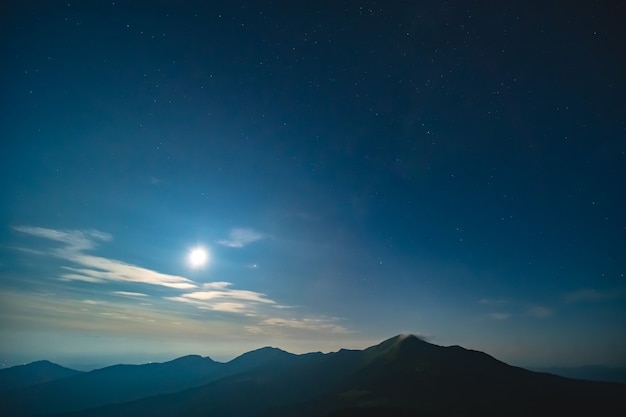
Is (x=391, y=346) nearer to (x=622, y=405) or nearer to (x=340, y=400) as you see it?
(x=340, y=400)

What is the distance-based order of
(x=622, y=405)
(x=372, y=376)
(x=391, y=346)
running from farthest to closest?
1. (x=391, y=346)
2. (x=372, y=376)
3. (x=622, y=405)

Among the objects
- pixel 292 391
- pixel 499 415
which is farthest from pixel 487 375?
pixel 292 391

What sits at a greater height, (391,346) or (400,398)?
(391,346)

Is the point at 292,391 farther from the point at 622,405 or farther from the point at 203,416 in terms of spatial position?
the point at 622,405

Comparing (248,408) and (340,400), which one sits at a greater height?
(340,400)

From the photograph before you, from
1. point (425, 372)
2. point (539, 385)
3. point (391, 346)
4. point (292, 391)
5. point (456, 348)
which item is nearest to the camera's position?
point (539, 385)

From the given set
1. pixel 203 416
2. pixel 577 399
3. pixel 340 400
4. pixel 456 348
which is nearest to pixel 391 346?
pixel 456 348

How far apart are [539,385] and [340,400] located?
82.6m

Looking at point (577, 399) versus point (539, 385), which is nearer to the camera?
point (577, 399)

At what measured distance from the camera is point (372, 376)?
150125mm

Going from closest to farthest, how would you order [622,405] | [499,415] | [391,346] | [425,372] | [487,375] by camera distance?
1. [499,415]
2. [622,405]
3. [487,375]
4. [425,372]
5. [391,346]

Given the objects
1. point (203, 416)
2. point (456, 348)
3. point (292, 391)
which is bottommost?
point (203, 416)

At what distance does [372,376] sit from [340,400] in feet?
84.1

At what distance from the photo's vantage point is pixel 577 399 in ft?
346
